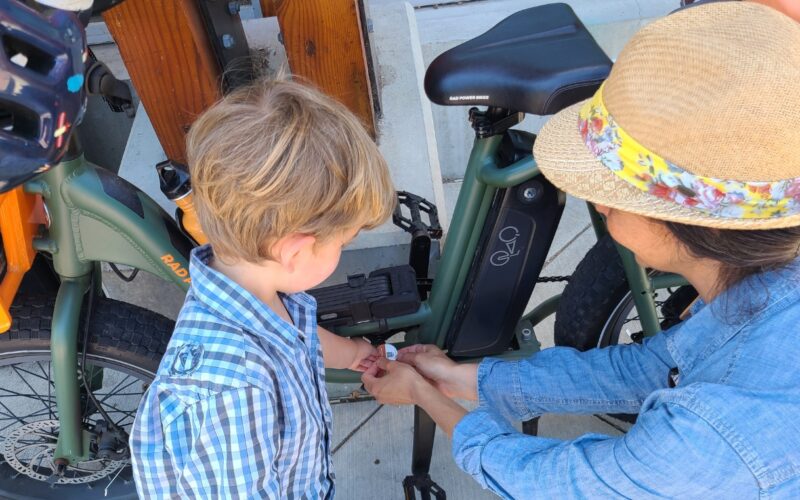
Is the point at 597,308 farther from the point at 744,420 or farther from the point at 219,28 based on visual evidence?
the point at 219,28

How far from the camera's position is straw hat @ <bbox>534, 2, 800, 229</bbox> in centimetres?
85

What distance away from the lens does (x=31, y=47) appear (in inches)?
38.3

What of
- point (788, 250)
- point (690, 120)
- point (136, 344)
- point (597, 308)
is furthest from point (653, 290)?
point (136, 344)

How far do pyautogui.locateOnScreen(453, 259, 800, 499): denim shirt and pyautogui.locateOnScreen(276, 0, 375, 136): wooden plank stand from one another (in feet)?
4.25

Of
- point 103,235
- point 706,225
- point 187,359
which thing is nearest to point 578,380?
point 706,225

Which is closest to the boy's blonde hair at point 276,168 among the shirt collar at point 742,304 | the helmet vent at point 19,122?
the helmet vent at point 19,122

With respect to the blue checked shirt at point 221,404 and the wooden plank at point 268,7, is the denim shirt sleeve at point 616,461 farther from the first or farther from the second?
the wooden plank at point 268,7

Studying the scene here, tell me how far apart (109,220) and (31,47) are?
53 cm

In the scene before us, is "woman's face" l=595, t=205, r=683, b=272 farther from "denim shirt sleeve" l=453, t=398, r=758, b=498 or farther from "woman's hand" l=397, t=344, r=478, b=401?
"woman's hand" l=397, t=344, r=478, b=401

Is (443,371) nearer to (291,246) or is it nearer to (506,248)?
(506,248)

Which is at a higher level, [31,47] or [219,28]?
[31,47]

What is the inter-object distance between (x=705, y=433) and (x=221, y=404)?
72 cm

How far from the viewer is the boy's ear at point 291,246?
1096mm

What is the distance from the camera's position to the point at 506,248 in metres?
1.74
